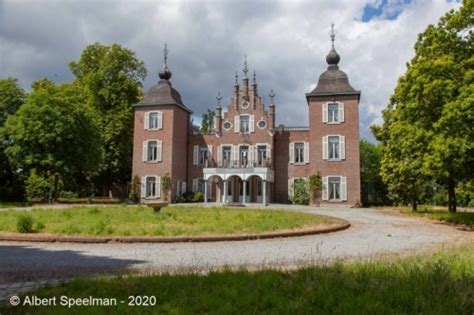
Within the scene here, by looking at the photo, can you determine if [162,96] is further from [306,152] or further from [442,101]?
[442,101]

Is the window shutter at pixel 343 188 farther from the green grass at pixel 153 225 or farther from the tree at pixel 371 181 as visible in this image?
the green grass at pixel 153 225

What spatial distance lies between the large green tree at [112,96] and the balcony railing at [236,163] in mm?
9227

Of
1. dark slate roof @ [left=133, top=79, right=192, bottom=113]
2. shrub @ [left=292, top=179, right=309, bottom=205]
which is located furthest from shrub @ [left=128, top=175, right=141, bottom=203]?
shrub @ [left=292, top=179, right=309, bottom=205]

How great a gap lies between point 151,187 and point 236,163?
7880 mm

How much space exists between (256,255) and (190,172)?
3074 centimetres

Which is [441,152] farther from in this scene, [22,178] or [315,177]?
[22,178]

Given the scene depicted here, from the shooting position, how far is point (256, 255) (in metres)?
8.59

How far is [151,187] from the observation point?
3662 cm

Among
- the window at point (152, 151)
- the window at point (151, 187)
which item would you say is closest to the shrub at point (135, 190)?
the window at point (151, 187)

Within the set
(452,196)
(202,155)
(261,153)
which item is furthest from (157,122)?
(452,196)

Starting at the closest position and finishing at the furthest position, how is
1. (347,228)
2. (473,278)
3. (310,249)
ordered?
(473,278) < (310,249) < (347,228)

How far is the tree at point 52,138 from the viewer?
30672 mm

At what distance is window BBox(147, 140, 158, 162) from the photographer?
3706 cm

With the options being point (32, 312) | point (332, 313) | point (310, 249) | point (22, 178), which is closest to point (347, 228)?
point (310, 249)
